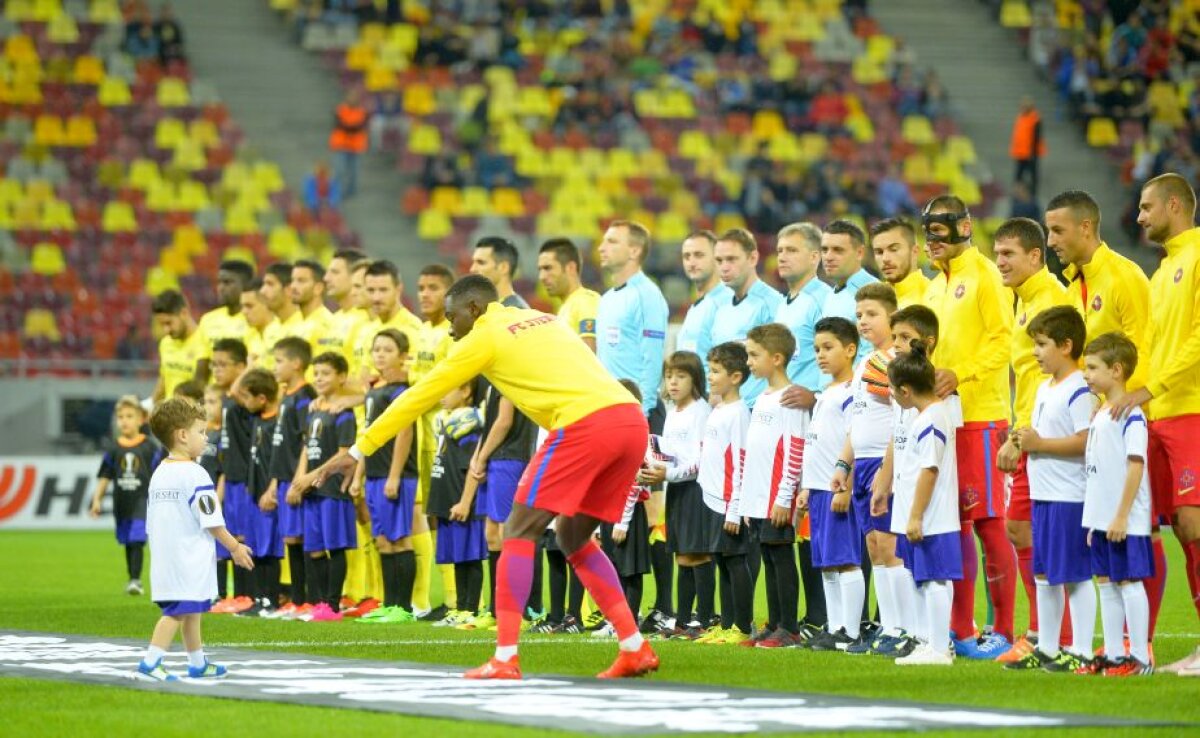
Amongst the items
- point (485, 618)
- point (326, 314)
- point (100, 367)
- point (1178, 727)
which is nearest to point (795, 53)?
point (100, 367)

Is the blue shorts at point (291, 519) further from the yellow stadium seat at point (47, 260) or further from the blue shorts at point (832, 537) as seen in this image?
the yellow stadium seat at point (47, 260)

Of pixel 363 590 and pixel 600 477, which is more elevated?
pixel 600 477

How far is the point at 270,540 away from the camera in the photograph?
15.3 metres

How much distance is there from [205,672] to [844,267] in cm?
499

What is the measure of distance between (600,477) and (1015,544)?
2.76 meters

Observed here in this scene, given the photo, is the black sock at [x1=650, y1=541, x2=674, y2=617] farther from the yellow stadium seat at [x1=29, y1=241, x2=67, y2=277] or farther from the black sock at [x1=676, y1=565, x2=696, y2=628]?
the yellow stadium seat at [x1=29, y1=241, x2=67, y2=277]

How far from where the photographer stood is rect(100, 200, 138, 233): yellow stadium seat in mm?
29516

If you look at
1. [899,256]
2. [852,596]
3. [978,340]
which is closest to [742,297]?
[899,256]

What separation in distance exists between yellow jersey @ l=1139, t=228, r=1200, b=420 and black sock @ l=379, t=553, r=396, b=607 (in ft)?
20.5

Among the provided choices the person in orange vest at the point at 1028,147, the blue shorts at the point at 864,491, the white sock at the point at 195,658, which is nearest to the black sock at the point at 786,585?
the blue shorts at the point at 864,491

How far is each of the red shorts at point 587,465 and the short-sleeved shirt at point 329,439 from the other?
16.5 ft

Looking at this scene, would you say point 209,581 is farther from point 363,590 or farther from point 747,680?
point 363,590

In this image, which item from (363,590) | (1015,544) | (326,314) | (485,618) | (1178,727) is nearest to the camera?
(1178,727)

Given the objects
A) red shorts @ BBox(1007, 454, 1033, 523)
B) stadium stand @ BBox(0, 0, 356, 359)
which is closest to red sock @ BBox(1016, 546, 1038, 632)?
red shorts @ BBox(1007, 454, 1033, 523)
